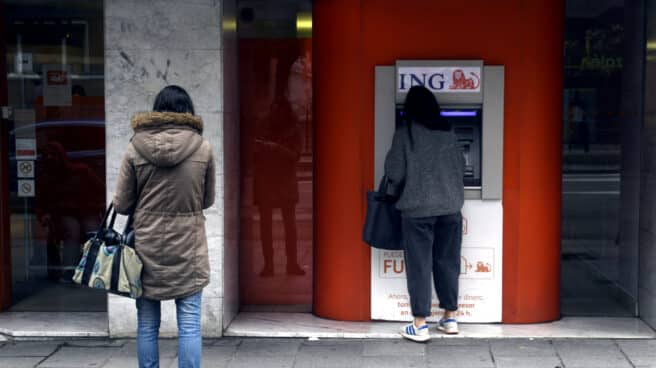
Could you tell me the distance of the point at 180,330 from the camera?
4965 millimetres

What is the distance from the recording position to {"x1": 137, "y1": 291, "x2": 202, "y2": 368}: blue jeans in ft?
16.2

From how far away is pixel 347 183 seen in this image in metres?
6.72

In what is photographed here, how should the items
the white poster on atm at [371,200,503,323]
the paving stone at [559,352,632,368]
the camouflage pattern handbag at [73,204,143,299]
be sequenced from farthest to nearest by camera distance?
the white poster on atm at [371,200,503,323] → the paving stone at [559,352,632,368] → the camouflage pattern handbag at [73,204,143,299]

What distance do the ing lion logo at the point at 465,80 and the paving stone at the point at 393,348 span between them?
72.0 inches

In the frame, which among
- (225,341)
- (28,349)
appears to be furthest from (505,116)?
(28,349)

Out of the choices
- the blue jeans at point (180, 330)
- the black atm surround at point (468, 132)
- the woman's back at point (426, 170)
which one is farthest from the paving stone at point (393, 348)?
the blue jeans at point (180, 330)

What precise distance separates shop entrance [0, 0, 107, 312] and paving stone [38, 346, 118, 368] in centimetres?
109

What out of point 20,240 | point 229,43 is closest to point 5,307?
point 20,240

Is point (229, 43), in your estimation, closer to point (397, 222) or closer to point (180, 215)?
point (397, 222)

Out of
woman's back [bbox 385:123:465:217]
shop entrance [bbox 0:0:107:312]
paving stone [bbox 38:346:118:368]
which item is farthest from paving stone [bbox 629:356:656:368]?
shop entrance [bbox 0:0:107:312]

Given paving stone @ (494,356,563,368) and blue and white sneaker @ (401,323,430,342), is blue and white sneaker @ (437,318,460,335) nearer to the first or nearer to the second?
blue and white sneaker @ (401,323,430,342)

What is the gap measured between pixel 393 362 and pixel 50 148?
3589 mm

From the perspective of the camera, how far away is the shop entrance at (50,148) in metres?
7.54

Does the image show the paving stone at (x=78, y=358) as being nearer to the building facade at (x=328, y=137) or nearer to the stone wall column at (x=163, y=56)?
the building facade at (x=328, y=137)
